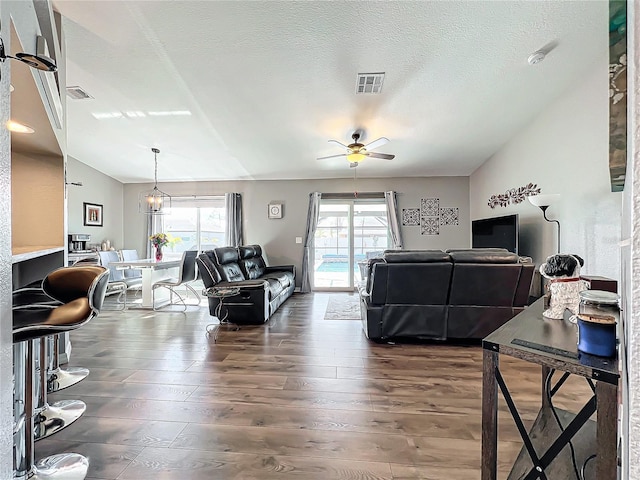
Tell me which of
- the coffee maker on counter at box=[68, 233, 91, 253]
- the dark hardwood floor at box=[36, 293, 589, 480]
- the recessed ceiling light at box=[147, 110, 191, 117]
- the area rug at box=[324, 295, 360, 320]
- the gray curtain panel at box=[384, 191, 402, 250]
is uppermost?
the recessed ceiling light at box=[147, 110, 191, 117]

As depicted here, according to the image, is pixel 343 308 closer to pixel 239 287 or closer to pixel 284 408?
pixel 239 287

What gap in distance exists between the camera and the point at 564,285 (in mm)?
1188

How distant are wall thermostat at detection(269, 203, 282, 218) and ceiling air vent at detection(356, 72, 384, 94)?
3648 millimetres

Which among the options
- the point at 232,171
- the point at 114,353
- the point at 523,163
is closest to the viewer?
the point at 114,353

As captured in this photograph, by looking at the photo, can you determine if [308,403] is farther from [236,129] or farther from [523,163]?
[523,163]

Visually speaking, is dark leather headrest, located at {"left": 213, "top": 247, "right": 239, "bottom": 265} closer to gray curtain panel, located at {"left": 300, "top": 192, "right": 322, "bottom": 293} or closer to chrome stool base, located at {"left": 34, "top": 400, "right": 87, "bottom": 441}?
gray curtain panel, located at {"left": 300, "top": 192, "right": 322, "bottom": 293}

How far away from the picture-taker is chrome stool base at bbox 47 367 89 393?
2172 mm

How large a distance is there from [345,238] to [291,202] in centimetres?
146

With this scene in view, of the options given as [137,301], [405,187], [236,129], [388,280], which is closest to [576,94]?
[388,280]

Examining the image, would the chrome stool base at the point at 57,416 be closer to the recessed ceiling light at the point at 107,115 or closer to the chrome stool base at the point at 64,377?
the chrome stool base at the point at 64,377

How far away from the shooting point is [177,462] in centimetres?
146

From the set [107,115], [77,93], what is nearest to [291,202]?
[107,115]

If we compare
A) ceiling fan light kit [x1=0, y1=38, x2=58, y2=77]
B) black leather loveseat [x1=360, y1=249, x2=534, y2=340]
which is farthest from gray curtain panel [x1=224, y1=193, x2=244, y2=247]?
ceiling fan light kit [x1=0, y1=38, x2=58, y2=77]

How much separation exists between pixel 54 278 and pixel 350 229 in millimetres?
5536
